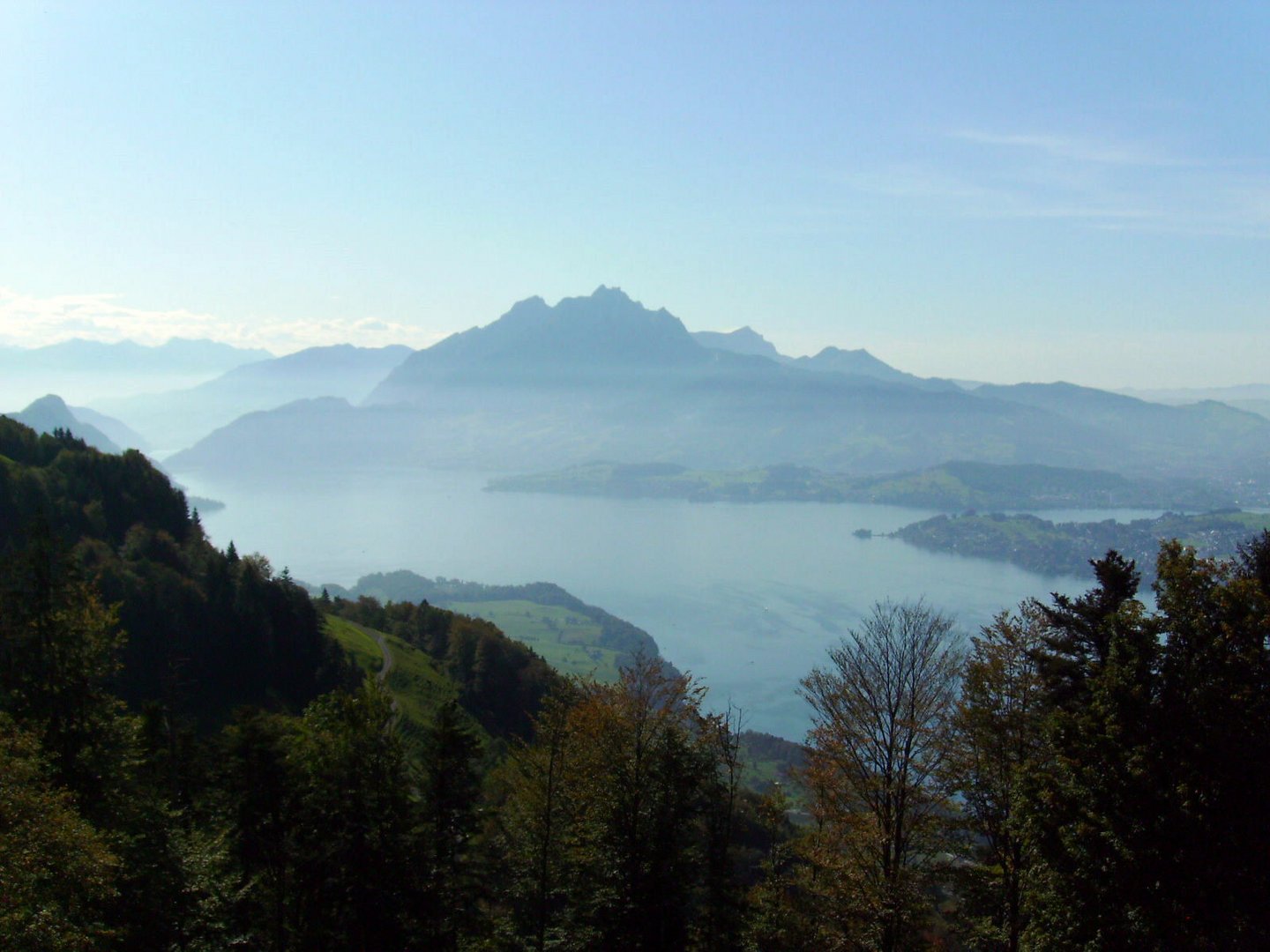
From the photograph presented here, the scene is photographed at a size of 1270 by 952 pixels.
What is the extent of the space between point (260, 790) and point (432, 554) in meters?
180

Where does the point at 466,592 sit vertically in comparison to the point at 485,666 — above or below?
below

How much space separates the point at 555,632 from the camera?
4530 inches

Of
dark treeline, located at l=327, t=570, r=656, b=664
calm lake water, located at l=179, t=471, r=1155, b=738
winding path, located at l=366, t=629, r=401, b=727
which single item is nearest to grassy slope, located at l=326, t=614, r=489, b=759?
winding path, located at l=366, t=629, r=401, b=727

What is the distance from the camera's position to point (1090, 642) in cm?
1377

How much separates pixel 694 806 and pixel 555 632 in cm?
10177

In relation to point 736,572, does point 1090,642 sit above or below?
above

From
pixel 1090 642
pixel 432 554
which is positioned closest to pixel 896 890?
pixel 1090 642

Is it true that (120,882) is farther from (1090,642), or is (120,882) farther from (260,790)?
(1090,642)

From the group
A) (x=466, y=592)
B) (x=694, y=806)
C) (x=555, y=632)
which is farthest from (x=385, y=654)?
(x=466, y=592)

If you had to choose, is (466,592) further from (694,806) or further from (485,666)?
(694,806)

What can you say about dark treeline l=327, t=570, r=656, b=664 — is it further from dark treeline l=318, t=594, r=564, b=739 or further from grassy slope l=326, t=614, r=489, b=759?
grassy slope l=326, t=614, r=489, b=759

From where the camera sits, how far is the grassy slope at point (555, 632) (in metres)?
96.9

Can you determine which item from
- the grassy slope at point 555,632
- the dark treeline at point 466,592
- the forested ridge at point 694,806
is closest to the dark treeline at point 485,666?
the grassy slope at point 555,632

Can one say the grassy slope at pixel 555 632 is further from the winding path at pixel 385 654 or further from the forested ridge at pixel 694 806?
the forested ridge at pixel 694 806
